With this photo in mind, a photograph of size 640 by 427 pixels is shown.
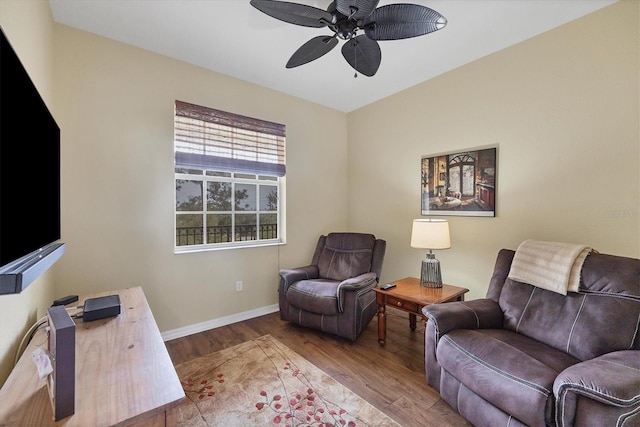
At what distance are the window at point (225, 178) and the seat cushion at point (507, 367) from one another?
2.34m

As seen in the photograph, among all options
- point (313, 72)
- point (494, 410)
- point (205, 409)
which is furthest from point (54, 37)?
point (494, 410)

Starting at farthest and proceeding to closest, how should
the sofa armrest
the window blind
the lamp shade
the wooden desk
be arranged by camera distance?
the window blind → the lamp shade → the sofa armrest → the wooden desk

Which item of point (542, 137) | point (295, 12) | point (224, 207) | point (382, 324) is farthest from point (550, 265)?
point (224, 207)

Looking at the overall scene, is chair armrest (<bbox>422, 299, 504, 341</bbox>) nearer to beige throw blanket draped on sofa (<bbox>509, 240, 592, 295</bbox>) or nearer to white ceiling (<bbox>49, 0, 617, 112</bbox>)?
beige throw blanket draped on sofa (<bbox>509, 240, 592, 295</bbox>)

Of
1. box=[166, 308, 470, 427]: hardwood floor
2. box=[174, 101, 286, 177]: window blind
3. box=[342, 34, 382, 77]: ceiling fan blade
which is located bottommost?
box=[166, 308, 470, 427]: hardwood floor

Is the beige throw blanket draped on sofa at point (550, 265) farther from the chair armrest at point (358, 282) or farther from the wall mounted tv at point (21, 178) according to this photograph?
the wall mounted tv at point (21, 178)

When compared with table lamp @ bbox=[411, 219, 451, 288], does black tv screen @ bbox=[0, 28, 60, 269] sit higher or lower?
higher

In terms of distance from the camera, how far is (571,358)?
5.07 feet

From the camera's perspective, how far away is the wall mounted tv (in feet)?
2.42

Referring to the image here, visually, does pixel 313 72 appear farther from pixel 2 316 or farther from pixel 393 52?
pixel 2 316

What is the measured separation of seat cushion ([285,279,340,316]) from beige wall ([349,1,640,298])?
116 centimetres

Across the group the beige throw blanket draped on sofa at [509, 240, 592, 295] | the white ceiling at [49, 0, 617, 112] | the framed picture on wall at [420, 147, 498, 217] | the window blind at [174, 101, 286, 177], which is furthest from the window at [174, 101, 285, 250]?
the beige throw blanket draped on sofa at [509, 240, 592, 295]

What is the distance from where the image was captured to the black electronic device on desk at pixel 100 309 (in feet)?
5.09

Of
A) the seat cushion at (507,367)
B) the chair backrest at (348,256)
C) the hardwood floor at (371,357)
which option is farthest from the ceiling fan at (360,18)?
the hardwood floor at (371,357)
